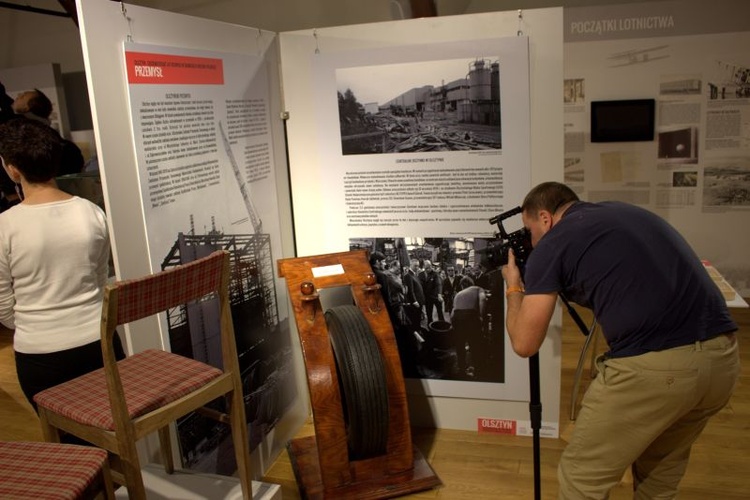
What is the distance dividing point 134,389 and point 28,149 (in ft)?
3.02

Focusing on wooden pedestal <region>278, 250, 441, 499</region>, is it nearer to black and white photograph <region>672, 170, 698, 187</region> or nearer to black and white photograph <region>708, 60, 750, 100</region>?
black and white photograph <region>672, 170, 698, 187</region>

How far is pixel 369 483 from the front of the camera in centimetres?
299

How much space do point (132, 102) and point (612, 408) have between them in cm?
193

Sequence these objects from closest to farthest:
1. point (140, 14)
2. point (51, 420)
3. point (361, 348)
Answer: point (51, 420) → point (140, 14) → point (361, 348)

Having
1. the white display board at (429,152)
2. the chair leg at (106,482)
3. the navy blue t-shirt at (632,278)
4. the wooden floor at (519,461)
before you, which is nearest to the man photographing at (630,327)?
the navy blue t-shirt at (632,278)

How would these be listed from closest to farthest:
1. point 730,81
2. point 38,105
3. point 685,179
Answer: point 38,105, point 730,81, point 685,179

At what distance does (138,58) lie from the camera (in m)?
2.33

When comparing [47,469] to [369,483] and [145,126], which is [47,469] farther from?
[369,483]

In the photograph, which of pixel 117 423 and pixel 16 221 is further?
pixel 16 221

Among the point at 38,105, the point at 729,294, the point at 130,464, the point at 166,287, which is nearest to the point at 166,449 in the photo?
the point at 130,464

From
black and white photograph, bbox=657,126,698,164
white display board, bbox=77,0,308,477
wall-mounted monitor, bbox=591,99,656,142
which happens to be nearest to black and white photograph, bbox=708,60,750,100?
black and white photograph, bbox=657,126,698,164

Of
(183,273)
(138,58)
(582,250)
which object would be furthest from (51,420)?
(582,250)

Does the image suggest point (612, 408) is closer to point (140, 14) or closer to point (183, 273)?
point (183, 273)

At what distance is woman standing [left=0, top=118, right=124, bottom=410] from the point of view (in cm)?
221
